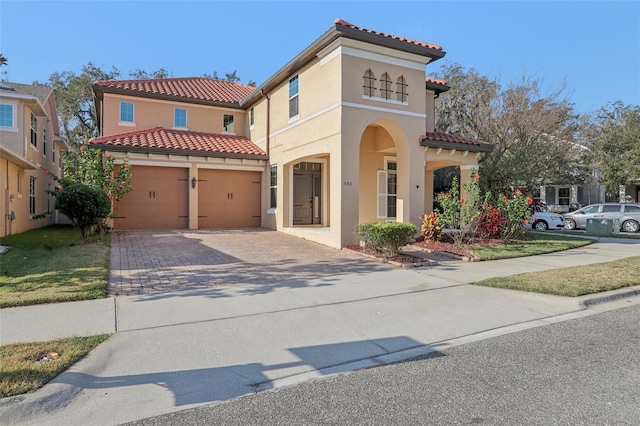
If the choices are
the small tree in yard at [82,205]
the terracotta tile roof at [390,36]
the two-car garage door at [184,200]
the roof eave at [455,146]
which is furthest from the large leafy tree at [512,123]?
the small tree in yard at [82,205]

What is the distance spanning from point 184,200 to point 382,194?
8.30 meters

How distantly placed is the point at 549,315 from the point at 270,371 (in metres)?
4.61

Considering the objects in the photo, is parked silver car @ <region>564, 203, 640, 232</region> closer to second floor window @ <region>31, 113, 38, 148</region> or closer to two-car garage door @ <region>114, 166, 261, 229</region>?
two-car garage door @ <region>114, 166, 261, 229</region>

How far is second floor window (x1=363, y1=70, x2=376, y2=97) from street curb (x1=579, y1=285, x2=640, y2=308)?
28.1ft

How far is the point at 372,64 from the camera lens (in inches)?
506

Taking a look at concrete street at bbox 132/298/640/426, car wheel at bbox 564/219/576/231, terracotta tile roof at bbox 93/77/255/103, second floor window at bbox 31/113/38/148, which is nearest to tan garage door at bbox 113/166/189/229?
terracotta tile roof at bbox 93/77/255/103

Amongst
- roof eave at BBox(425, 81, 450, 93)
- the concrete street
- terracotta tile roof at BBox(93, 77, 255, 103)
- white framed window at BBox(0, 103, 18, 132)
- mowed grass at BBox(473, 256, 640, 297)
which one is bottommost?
the concrete street

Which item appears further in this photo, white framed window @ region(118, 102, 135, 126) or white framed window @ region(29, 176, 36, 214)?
white framed window @ region(118, 102, 135, 126)

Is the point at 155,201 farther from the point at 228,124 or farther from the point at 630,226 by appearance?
the point at 630,226

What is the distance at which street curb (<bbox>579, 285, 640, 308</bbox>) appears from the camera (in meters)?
6.79

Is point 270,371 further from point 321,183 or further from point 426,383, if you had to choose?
point 321,183

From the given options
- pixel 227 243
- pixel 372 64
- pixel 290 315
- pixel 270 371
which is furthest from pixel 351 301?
pixel 372 64

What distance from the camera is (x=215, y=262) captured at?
9.77 m

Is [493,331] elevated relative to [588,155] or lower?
lower
